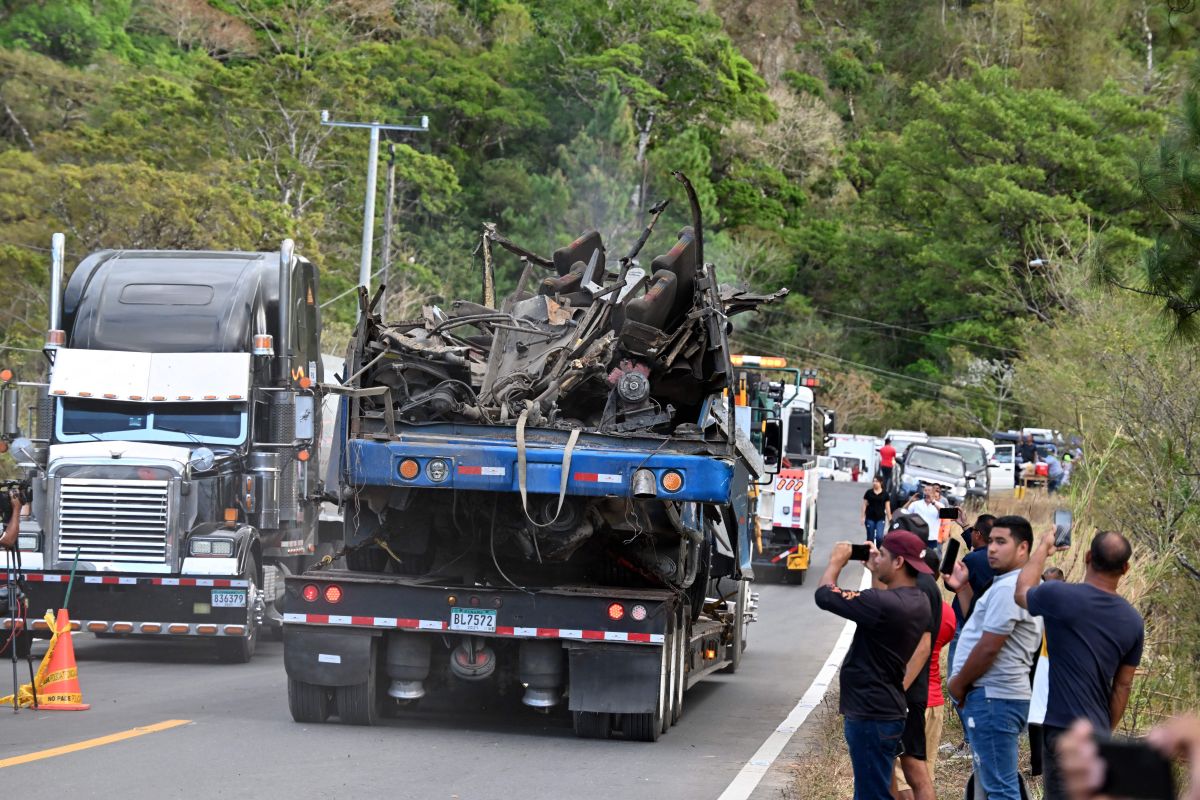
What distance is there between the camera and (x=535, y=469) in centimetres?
1108

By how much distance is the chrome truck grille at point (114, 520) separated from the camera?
51.5 ft

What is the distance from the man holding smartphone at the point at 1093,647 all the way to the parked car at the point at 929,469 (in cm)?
3093

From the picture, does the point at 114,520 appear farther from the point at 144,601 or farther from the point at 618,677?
the point at 618,677

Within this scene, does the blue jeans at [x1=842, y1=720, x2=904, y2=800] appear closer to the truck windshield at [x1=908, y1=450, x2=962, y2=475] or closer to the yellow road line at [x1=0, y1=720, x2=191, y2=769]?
the yellow road line at [x1=0, y1=720, x2=191, y2=769]

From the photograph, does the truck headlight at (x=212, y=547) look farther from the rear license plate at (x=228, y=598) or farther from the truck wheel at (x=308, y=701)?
the truck wheel at (x=308, y=701)

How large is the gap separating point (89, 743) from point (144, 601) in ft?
16.7

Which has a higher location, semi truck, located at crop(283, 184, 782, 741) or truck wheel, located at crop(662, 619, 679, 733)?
semi truck, located at crop(283, 184, 782, 741)

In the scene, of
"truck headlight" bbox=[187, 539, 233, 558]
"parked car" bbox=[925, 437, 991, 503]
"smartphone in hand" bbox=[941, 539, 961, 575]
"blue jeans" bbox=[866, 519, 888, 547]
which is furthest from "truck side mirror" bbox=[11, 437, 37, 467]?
"parked car" bbox=[925, 437, 991, 503]

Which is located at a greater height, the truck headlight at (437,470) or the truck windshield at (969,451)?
the truck headlight at (437,470)

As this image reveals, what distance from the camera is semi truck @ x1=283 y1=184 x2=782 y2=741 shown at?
11.2 meters

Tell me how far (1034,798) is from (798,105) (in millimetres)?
65598

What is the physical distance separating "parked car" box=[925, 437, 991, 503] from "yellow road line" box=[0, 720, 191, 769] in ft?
88.1

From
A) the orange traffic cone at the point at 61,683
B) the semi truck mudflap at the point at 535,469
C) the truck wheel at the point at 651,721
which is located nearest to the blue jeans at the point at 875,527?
the truck wheel at the point at 651,721

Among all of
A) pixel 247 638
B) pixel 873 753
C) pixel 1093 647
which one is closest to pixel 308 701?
pixel 247 638
